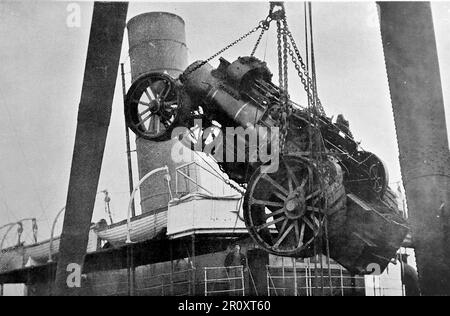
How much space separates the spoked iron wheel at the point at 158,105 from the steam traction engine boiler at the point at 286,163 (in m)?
0.01

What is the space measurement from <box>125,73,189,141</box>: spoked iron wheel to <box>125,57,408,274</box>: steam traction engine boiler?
0.01 metres

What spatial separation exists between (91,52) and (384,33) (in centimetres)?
274

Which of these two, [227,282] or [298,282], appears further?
[298,282]

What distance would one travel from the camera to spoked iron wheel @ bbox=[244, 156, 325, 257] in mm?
6611

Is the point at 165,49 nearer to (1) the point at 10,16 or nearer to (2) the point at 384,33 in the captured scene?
(1) the point at 10,16

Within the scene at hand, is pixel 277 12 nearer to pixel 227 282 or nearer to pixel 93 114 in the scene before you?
pixel 93 114

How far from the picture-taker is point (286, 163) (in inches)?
271

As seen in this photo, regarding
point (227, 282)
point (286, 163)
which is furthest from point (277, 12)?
point (227, 282)

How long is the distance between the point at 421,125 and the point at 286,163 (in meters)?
2.25

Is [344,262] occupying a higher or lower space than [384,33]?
lower

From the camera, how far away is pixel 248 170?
315 inches

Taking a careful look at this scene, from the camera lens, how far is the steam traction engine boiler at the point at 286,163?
6727 millimetres

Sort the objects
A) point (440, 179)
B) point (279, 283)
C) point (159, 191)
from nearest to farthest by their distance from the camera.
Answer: point (440, 179) < point (279, 283) < point (159, 191)

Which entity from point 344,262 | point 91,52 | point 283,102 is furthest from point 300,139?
point 91,52
